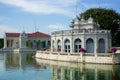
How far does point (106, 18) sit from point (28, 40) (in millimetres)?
50489

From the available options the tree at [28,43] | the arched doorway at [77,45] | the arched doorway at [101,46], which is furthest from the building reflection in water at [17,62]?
the tree at [28,43]

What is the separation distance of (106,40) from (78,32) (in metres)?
4.79

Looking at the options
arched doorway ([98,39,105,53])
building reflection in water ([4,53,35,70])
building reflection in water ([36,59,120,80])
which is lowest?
building reflection in water ([36,59,120,80])

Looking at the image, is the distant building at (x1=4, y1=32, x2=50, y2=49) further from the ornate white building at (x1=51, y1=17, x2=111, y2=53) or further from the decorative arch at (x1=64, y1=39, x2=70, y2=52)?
the decorative arch at (x1=64, y1=39, x2=70, y2=52)

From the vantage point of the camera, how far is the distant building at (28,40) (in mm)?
113750

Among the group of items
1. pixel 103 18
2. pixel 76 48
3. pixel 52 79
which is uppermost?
pixel 103 18

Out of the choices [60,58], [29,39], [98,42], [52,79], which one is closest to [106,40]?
[98,42]

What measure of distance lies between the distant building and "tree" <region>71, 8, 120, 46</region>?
43.9 meters

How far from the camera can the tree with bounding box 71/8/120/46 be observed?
69312mm

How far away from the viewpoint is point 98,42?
1788 inches

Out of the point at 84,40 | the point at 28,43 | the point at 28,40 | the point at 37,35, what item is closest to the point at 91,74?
the point at 84,40

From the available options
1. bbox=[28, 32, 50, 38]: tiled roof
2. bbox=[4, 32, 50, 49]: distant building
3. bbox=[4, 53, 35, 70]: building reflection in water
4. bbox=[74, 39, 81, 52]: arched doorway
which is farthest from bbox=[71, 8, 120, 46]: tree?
bbox=[28, 32, 50, 38]: tiled roof

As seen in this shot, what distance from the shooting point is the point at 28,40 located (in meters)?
114

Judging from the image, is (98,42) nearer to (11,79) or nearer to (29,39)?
(11,79)
